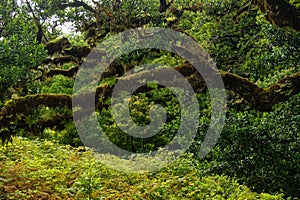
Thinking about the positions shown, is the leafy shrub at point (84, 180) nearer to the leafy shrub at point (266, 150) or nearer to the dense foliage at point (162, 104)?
the dense foliage at point (162, 104)

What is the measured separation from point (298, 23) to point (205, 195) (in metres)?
Answer: 3.94

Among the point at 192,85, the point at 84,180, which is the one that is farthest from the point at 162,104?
the point at 84,180

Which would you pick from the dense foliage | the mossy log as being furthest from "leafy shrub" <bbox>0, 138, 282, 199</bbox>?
the mossy log

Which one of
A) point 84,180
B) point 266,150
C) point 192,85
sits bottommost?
point 84,180

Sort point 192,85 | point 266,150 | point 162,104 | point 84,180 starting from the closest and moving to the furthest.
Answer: point 84,180, point 192,85, point 266,150, point 162,104

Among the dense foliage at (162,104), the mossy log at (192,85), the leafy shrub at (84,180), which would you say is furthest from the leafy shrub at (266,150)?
the mossy log at (192,85)

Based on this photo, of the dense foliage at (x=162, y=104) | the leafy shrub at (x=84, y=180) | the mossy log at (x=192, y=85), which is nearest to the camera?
the leafy shrub at (x=84, y=180)

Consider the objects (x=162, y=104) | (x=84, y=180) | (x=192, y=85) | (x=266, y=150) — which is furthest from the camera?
(x=162, y=104)

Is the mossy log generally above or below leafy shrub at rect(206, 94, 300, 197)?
above

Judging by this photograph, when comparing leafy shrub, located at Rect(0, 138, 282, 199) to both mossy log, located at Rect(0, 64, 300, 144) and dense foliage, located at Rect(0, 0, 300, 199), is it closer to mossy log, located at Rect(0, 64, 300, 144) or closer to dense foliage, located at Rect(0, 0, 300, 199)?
dense foliage, located at Rect(0, 0, 300, 199)

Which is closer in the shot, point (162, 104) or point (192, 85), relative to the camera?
point (192, 85)

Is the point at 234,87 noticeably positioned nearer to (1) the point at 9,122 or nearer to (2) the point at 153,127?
(1) the point at 9,122

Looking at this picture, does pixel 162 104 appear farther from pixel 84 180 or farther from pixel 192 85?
pixel 84 180

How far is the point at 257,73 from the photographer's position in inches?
523
